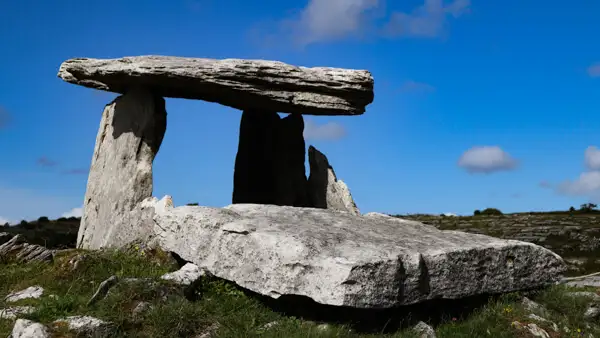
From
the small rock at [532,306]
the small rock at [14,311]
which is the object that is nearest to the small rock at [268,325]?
the small rock at [14,311]

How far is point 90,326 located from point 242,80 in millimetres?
8266

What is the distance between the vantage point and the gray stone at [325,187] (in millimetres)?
18000

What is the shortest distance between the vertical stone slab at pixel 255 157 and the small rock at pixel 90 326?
11138 mm

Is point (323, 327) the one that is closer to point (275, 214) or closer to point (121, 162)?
point (275, 214)

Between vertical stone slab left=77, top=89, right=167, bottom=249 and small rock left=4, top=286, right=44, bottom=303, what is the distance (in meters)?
4.10

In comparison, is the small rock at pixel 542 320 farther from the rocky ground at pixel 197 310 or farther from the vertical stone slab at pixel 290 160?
the vertical stone slab at pixel 290 160

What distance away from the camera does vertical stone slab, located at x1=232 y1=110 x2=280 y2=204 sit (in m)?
20.0

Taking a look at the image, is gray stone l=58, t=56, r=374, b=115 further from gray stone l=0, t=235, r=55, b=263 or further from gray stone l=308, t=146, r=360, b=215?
gray stone l=0, t=235, r=55, b=263

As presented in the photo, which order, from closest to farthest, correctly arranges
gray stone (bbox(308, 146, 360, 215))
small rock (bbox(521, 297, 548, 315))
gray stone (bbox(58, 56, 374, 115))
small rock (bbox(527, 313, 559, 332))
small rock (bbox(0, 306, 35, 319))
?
small rock (bbox(0, 306, 35, 319)) < small rock (bbox(527, 313, 559, 332)) < small rock (bbox(521, 297, 548, 315)) < gray stone (bbox(58, 56, 374, 115)) < gray stone (bbox(308, 146, 360, 215))

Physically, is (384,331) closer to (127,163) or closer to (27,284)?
(27,284)

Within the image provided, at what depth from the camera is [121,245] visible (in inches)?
551

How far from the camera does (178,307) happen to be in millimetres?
9289

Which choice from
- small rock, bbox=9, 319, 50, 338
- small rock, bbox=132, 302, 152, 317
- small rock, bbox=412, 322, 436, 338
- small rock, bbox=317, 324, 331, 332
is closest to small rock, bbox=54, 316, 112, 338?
small rock, bbox=9, 319, 50, 338

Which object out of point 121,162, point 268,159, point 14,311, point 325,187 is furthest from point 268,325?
point 268,159
